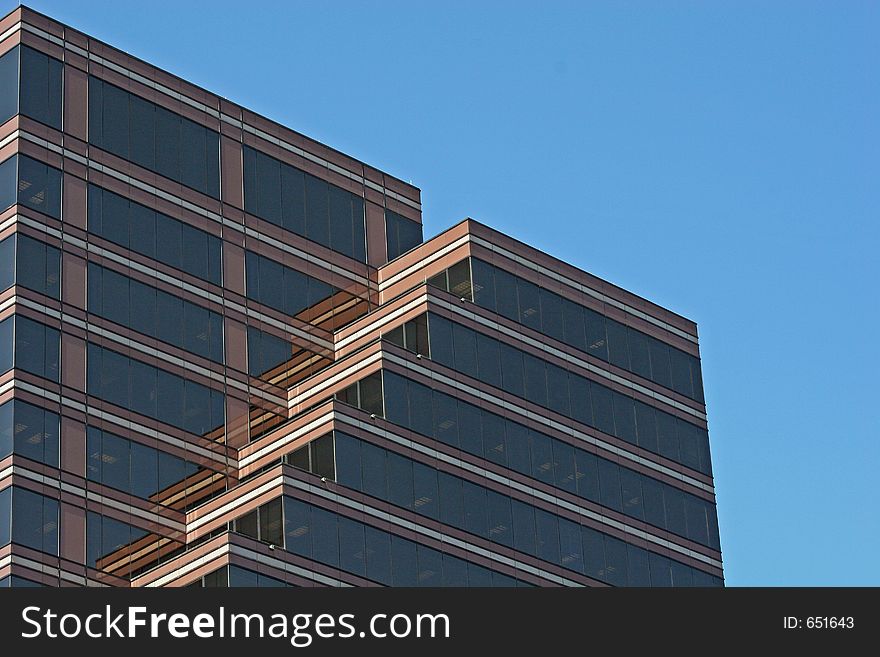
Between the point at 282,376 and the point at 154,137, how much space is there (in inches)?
475

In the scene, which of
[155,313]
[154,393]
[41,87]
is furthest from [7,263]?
[41,87]

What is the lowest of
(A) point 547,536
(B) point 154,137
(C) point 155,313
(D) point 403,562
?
(D) point 403,562

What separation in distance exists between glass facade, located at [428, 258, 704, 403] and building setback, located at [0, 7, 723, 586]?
159 mm

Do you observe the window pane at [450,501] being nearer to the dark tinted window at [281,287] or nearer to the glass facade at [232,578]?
the dark tinted window at [281,287]

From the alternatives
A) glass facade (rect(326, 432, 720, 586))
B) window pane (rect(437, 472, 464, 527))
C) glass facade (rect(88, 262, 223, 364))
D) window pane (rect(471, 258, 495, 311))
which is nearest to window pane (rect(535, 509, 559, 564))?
glass facade (rect(326, 432, 720, 586))

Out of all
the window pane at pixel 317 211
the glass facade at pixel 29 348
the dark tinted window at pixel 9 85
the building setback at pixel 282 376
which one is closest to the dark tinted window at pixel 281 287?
the building setback at pixel 282 376

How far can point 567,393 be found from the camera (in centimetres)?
10575

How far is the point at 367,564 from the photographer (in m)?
91.2

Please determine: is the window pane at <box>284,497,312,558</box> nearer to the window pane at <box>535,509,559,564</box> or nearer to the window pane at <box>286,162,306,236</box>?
the window pane at <box>535,509,559,564</box>

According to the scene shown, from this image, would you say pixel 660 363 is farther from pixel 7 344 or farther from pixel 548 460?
pixel 7 344

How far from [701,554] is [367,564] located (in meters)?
23.9

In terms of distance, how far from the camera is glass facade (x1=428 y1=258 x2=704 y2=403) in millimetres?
102000
